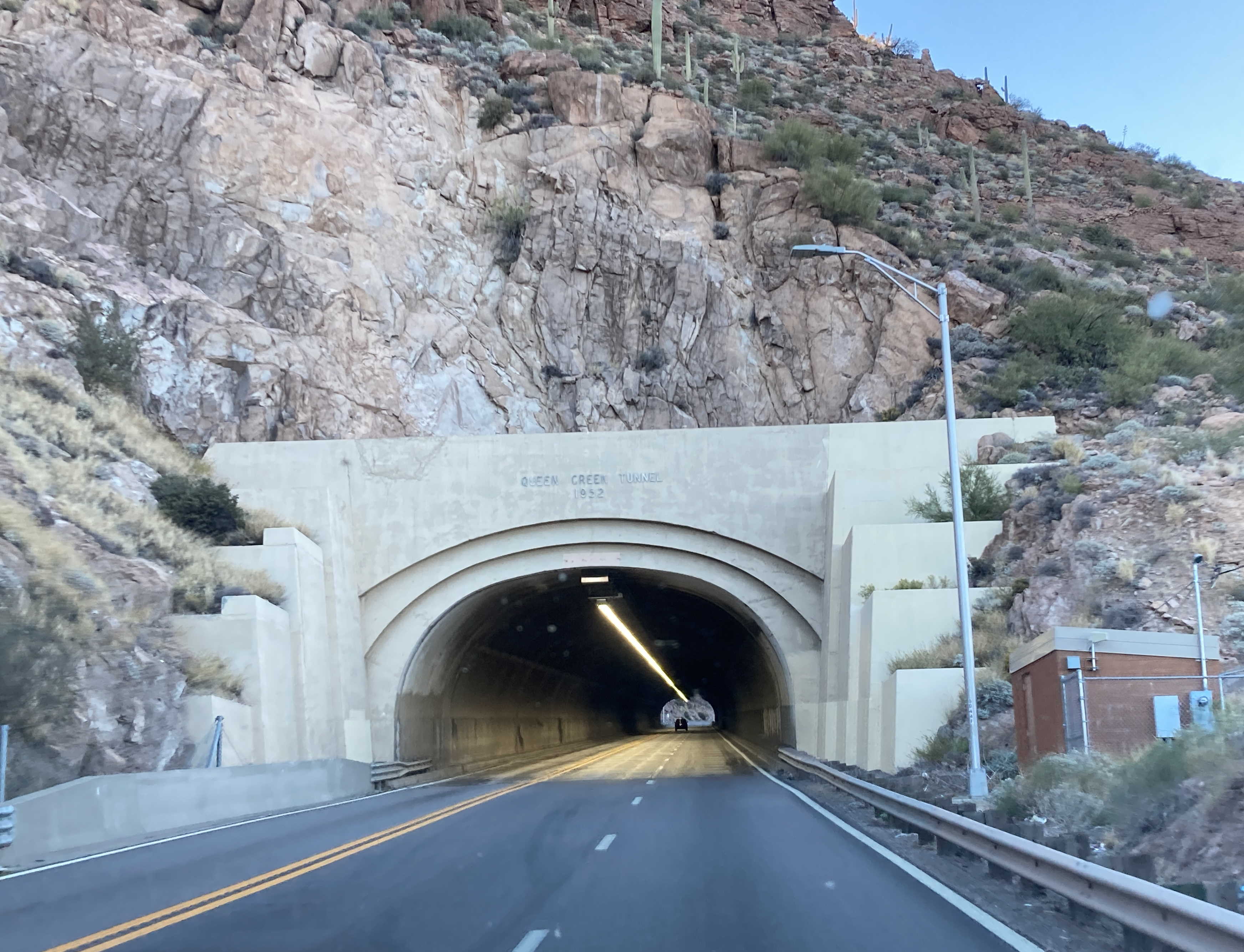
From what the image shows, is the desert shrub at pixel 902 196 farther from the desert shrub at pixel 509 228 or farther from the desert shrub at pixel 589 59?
the desert shrub at pixel 509 228

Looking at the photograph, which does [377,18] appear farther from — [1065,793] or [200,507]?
[1065,793]

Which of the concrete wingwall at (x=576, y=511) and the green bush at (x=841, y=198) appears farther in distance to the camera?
the green bush at (x=841, y=198)

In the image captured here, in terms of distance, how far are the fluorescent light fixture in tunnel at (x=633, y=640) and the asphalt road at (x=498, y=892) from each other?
25.6 meters

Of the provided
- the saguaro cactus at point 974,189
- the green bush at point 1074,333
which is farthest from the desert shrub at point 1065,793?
the saguaro cactus at point 974,189

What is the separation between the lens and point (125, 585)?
83.7 feet

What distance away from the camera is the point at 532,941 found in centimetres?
860

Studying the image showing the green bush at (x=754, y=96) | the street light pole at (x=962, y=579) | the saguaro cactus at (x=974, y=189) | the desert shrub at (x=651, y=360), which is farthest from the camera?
the green bush at (x=754, y=96)

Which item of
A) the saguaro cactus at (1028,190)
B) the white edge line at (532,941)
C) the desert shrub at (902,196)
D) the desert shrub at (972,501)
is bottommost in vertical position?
the white edge line at (532,941)

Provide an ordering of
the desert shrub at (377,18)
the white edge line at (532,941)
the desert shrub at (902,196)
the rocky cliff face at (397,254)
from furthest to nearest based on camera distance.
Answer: the desert shrub at (902,196) → the desert shrub at (377,18) → the rocky cliff face at (397,254) → the white edge line at (532,941)

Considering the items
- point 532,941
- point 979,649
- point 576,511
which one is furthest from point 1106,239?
point 532,941

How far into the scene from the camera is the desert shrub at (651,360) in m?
46.8

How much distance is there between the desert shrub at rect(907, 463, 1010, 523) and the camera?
3073 cm

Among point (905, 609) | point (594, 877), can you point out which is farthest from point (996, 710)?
point (594, 877)

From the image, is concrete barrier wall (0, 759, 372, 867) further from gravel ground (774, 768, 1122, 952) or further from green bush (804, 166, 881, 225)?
green bush (804, 166, 881, 225)
